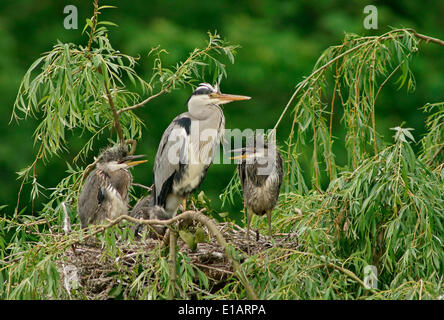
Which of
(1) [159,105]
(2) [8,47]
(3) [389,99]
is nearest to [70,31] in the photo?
(2) [8,47]

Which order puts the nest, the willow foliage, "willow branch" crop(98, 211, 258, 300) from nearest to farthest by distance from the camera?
"willow branch" crop(98, 211, 258, 300) → the willow foliage → the nest

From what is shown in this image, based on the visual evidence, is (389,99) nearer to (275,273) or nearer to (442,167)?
(442,167)

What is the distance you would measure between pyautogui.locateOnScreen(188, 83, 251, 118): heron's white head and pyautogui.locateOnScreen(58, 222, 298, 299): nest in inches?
26.2

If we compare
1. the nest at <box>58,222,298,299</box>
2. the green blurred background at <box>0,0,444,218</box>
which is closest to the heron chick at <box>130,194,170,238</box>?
the nest at <box>58,222,298,299</box>

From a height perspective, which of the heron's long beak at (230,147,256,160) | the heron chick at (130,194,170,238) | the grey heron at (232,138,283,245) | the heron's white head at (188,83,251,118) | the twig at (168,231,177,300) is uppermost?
the heron's white head at (188,83,251,118)

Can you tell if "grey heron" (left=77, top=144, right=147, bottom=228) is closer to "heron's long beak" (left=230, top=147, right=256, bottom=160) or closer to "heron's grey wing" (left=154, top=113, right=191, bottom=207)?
"heron's grey wing" (left=154, top=113, right=191, bottom=207)

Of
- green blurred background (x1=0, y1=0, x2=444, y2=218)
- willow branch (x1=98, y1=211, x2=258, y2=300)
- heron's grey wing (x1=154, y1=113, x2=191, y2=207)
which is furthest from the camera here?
green blurred background (x1=0, y1=0, x2=444, y2=218)

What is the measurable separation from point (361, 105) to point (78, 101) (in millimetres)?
1289

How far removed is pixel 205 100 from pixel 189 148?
28 centimetres

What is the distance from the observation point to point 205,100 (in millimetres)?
4023

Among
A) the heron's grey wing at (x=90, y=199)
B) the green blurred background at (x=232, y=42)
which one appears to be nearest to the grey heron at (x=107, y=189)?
the heron's grey wing at (x=90, y=199)

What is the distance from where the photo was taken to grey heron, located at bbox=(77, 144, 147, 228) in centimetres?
382

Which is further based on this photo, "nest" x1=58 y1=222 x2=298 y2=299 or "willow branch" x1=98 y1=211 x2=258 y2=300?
"nest" x1=58 y1=222 x2=298 y2=299

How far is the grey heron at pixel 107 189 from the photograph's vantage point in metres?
3.82
